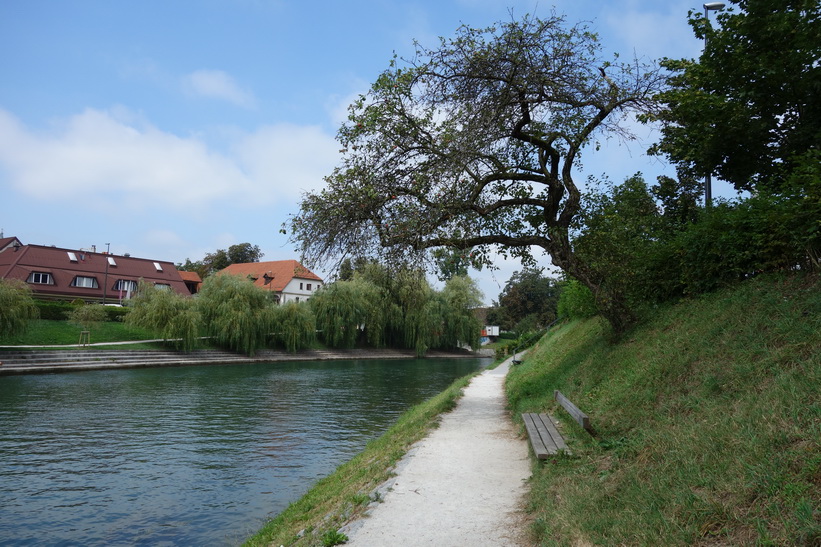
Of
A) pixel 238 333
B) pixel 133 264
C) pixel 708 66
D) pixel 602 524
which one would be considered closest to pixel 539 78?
pixel 708 66

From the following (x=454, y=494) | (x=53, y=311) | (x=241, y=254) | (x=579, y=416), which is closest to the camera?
(x=454, y=494)

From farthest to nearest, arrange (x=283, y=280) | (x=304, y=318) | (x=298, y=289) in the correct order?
(x=298, y=289) → (x=283, y=280) → (x=304, y=318)

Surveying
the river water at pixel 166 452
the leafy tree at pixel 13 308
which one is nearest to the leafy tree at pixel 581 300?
the river water at pixel 166 452

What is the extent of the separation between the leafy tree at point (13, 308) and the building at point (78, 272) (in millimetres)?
15576

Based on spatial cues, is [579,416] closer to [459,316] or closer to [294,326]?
[294,326]

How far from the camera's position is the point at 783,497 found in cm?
340

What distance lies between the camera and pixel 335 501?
22.9 ft

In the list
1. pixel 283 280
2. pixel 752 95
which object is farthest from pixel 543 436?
pixel 283 280

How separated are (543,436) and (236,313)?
1338 inches

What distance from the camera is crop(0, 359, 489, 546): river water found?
800 cm

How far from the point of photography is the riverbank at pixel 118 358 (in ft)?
92.6

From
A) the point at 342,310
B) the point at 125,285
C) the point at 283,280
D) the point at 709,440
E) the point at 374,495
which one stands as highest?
the point at 283,280

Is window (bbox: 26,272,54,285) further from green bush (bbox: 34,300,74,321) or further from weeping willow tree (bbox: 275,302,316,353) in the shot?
weeping willow tree (bbox: 275,302,316,353)

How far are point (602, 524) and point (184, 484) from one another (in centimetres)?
800
